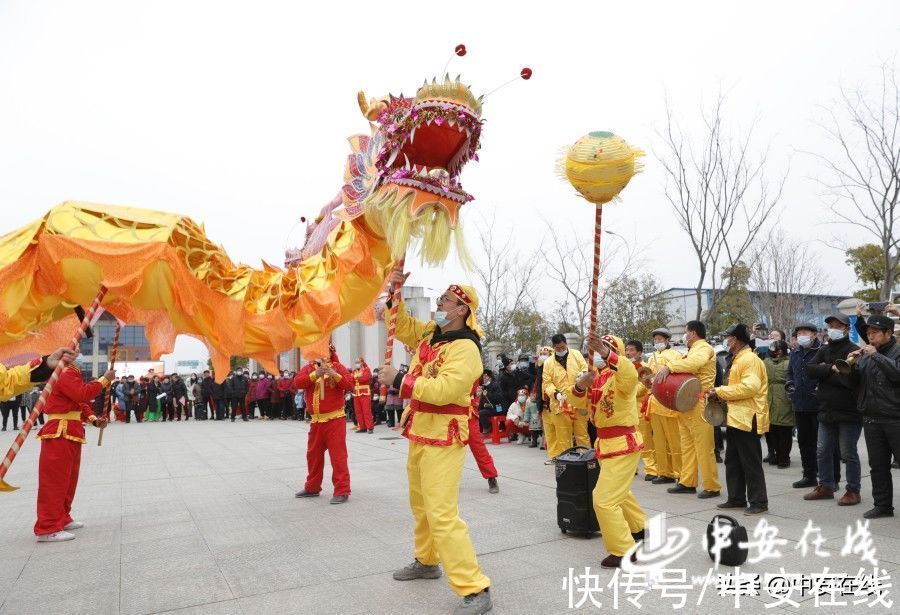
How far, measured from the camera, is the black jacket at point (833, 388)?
563cm

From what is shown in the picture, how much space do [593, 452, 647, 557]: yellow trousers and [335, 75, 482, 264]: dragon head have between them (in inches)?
71.4

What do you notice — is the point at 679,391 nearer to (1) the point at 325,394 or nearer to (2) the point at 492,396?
(1) the point at 325,394

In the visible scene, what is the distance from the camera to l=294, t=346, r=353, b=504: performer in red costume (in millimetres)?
6504

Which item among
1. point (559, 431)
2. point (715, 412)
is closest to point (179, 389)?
point (559, 431)

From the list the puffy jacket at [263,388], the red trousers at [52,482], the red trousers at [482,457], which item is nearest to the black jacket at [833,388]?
the red trousers at [482,457]

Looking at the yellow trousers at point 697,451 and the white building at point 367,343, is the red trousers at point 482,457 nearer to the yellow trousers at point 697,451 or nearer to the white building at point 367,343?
the yellow trousers at point 697,451

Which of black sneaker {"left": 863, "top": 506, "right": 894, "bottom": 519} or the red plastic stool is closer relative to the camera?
black sneaker {"left": 863, "top": 506, "right": 894, "bottom": 519}

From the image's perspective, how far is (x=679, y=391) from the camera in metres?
5.70

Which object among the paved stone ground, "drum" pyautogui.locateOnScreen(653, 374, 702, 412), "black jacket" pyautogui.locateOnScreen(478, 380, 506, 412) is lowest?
the paved stone ground

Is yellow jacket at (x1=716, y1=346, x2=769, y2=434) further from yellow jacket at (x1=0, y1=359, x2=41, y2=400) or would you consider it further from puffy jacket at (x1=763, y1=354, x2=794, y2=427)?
yellow jacket at (x1=0, y1=359, x2=41, y2=400)

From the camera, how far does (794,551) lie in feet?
14.2

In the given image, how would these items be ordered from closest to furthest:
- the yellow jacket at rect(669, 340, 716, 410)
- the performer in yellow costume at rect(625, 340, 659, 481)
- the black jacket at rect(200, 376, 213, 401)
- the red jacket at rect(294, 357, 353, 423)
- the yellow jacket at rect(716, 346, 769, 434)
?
the yellow jacket at rect(716, 346, 769, 434), the yellow jacket at rect(669, 340, 716, 410), the red jacket at rect(294, 357, 353, 423), the performer in yellow costume at rect(625, 340, 659, 481), the black jacket at rect(200, 376, 213, 401)

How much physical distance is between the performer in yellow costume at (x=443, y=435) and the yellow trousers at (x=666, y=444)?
12.7 feet

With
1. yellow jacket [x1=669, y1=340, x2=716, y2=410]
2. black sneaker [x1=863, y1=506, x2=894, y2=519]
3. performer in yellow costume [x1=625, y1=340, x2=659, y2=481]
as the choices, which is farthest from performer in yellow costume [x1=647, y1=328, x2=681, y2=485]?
black sneaker [x1=863, y1=506, x2=894, y2=519]
